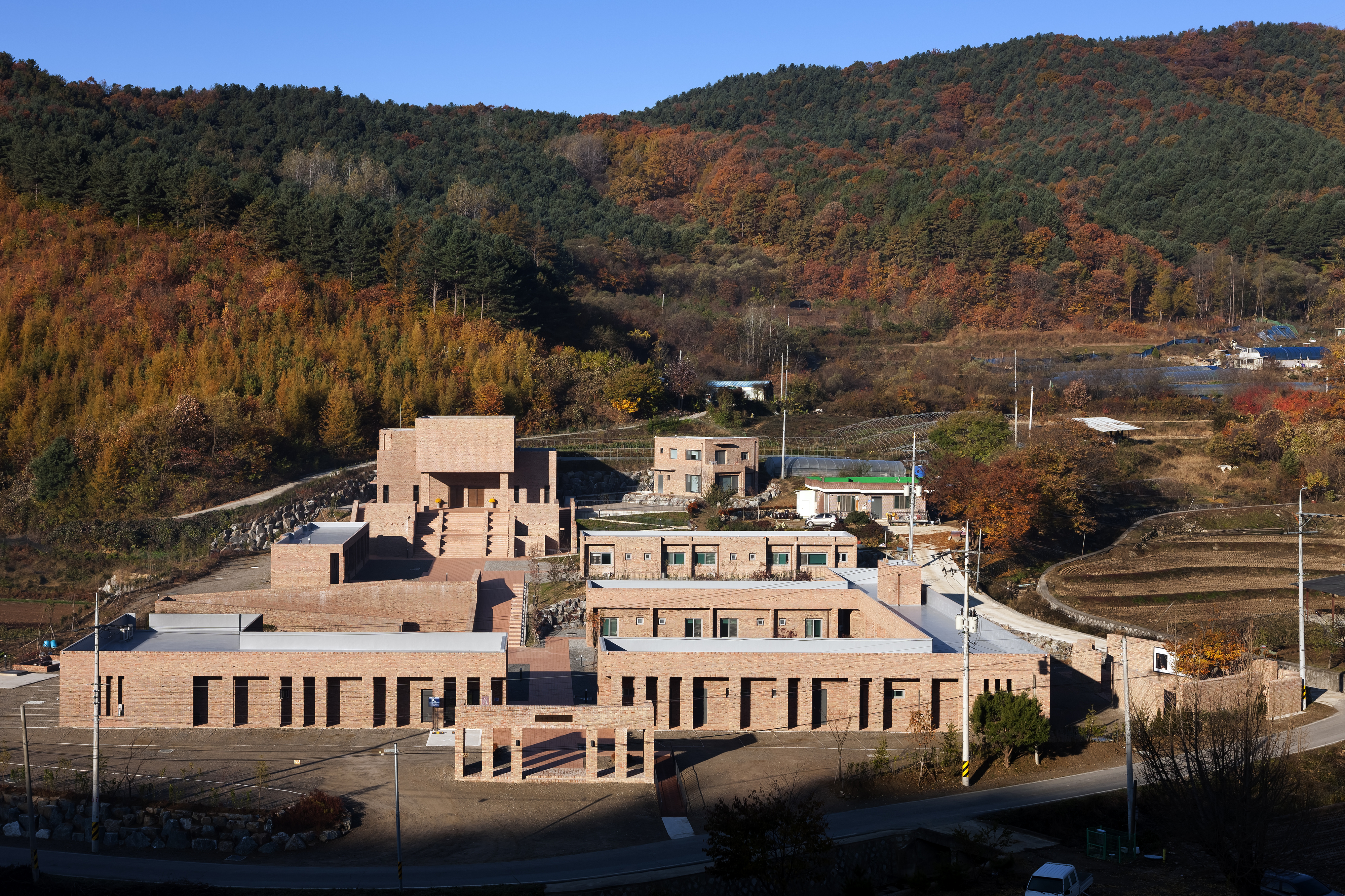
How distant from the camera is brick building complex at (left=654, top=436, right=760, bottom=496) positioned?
4853cm

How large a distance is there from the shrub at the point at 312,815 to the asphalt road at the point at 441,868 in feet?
3.71

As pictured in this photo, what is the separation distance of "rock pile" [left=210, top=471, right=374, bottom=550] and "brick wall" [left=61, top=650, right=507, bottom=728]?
16734 mm

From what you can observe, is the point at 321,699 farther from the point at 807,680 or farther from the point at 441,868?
the point at 807,680

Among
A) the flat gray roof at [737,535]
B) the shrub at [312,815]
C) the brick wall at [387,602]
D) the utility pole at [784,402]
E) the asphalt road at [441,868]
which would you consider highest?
the utility pole at [784,402]

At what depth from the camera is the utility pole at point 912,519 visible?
1519 inches

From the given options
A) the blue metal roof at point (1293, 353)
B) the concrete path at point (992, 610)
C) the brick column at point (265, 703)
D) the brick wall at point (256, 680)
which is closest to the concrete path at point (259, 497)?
the brick wall at point (256, 680)

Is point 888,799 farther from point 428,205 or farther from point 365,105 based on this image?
point 365,105

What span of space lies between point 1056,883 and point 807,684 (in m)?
9.97

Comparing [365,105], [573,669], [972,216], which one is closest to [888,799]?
[573,669]

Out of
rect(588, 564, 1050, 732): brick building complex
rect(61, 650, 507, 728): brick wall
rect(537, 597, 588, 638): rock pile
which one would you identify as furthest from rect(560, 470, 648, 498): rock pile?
rect(61, 650, 507, 728): brick wall

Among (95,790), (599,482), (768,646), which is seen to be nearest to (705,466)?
(599,482)

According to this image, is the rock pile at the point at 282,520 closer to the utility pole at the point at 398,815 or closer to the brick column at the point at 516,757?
the utility pole at the point at 398,815

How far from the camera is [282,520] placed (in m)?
44.6

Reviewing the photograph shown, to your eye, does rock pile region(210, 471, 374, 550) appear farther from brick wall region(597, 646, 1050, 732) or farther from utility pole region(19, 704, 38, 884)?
utility pole region(19, 704, 38, 884)
